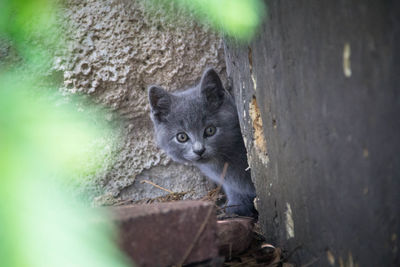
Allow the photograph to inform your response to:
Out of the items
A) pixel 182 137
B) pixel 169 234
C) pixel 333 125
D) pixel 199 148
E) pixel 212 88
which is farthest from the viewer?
pixel 182 137

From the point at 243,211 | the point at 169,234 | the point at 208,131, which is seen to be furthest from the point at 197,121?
the point at 169,234

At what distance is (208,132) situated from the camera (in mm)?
2918

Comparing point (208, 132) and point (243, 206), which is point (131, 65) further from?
point (243, 206)

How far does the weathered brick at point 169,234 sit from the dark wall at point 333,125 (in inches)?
18.2

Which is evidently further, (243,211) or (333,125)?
(243,211)

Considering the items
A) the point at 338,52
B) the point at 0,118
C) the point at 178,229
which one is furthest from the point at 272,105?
the point at 0,118

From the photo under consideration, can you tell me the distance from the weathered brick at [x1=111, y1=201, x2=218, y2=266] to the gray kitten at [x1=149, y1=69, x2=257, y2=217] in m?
1.42

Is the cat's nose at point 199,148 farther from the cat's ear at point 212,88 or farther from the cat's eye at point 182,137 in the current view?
the cat's ear at point 212,88

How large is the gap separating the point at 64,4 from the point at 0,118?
97.2 inches

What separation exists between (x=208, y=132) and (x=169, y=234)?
5.46 ft

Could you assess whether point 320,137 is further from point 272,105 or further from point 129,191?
point 129,191

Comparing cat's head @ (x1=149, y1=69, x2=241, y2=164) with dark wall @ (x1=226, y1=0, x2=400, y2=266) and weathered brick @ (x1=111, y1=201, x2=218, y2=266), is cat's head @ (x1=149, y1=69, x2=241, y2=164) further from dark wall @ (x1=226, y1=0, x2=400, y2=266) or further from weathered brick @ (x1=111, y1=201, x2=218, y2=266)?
weathered brick @ (x1=111, y1=201, x2=218, y2=266)

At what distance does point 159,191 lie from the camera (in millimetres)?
3154

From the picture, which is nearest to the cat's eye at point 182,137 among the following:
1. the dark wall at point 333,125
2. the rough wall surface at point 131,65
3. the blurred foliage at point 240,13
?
the rough wall surface at point 131,65
